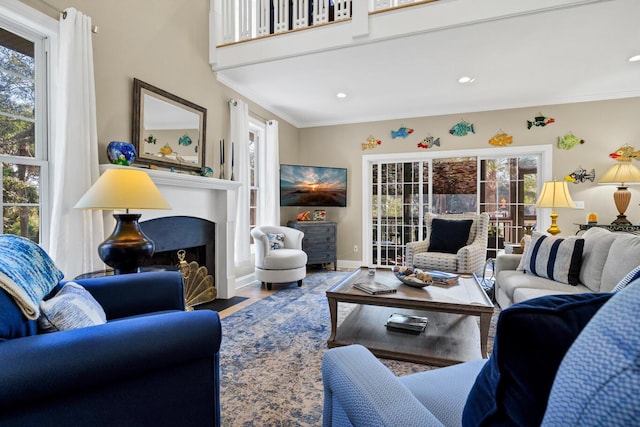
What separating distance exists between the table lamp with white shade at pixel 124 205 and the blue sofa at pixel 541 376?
1.69m

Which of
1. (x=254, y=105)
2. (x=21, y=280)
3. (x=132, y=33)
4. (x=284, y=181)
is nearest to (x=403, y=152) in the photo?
(x=284, y=181)

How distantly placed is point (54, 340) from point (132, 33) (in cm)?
284

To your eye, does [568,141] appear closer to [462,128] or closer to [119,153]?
[462,128]

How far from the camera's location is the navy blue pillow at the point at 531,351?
0.46 metres

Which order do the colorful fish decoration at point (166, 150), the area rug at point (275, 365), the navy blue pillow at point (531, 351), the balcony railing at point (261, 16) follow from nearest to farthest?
the navy blue pillow at point (531, 351), the area rug at point (275, 365), the colorful fish decoration at point (166, 150), the balcony railing at point (261, 16)

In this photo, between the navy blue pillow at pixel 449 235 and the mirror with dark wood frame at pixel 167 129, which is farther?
the navy blue pillow at pixel 449 235

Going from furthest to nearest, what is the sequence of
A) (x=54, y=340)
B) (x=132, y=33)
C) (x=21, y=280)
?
(x=132, y=33) < (x=21, y=280) < (x=54, y=340)

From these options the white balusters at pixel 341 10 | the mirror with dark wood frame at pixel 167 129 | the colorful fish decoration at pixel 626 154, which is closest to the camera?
the mirror with dark wood frame at pixel 167 129

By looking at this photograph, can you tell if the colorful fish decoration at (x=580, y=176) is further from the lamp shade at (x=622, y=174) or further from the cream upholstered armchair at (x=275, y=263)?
the cream upholstered armchair at (x=275, y=263)

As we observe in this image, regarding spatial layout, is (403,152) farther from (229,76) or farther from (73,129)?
(73,129)

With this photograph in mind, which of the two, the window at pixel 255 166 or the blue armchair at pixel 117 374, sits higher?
the window at pixel 255 166

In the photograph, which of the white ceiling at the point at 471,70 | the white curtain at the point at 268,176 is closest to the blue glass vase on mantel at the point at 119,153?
the white ceiling at the point at 471,70

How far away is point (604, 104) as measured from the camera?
4.41 m

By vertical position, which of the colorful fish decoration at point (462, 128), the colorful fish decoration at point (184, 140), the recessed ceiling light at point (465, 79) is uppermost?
A: the recessed ceiling light at point (465, 79)
